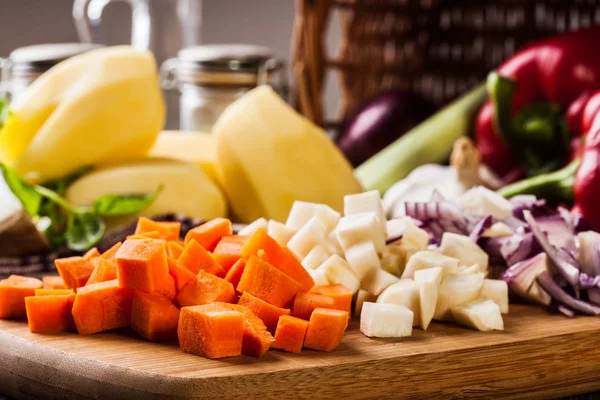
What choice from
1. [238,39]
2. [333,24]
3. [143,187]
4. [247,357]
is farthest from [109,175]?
[333,24]

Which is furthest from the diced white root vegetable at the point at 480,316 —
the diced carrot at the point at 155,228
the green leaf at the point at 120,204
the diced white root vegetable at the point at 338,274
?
the green leaf at the point at 120,204

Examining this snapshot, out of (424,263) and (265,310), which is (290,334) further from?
(424,263)

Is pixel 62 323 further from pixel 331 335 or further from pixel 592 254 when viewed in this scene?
pixel 592 254

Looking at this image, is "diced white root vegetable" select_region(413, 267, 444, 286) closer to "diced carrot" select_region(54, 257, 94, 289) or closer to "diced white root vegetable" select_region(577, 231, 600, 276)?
"diced white root vegetable" select_region(577, 231, 600, 276)

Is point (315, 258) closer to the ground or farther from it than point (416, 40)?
closer to the ground

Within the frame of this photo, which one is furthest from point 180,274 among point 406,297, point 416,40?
point 416,40

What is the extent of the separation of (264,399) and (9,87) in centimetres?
121

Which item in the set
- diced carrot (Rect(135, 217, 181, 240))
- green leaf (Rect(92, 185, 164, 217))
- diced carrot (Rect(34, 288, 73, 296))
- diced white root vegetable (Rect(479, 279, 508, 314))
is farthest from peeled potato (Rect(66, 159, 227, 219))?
diced white root vegetable (Rect(479, 279, 508, 314))

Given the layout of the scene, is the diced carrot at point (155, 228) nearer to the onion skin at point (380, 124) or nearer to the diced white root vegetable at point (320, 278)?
the diced white root vegetable at point (320, 278)

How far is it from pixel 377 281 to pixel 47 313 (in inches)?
13.9

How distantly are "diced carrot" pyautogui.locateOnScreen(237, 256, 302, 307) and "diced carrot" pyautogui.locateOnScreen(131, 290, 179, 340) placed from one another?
0.08 m

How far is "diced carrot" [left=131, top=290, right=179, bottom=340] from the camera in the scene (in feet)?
2.77

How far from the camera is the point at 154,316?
84 centimetres

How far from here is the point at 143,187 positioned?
4.52 ft
